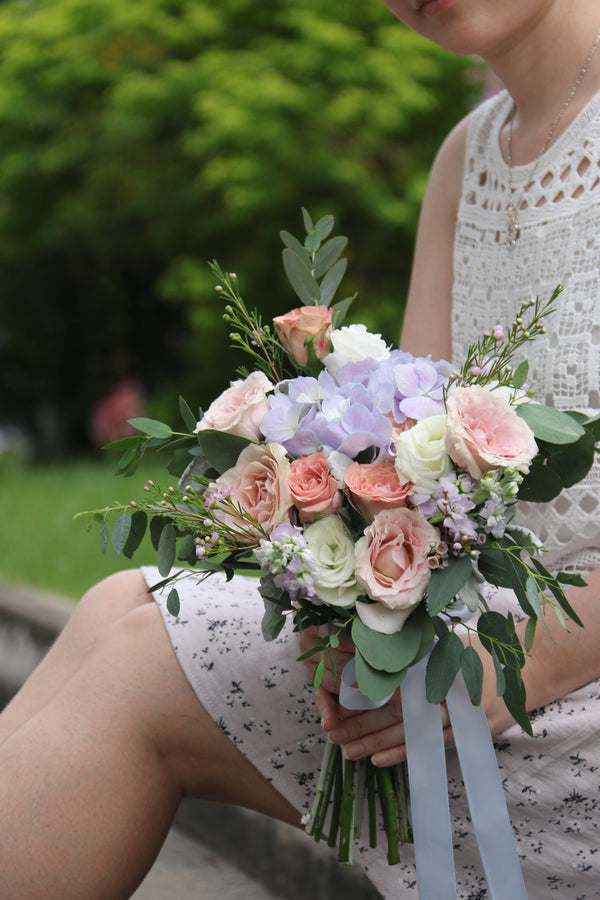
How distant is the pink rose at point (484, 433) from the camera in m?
1.21

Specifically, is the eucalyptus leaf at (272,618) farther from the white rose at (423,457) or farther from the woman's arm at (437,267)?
the woman's arm at (437,267)

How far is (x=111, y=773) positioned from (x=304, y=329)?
0.72 m

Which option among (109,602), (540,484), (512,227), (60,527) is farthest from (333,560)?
(60,527)

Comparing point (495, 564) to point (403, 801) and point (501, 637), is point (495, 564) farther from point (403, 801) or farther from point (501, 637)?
point (403, 801)

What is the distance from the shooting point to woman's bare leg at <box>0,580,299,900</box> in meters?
1.49

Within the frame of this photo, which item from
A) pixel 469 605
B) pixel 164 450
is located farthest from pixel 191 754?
pixel 469 605

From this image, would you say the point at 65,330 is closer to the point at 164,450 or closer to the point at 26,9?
the point at 26,9

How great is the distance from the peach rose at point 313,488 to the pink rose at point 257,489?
0.05 feet

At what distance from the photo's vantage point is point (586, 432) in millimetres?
1284

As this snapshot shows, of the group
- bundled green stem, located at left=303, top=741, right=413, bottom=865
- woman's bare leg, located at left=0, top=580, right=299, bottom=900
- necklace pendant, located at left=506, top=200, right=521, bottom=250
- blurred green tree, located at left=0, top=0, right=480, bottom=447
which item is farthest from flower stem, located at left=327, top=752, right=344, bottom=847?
blurred green tree, located at left=0, top=0, right=480, bottom=447

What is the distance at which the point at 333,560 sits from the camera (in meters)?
1.26

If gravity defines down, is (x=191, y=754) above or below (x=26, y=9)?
below

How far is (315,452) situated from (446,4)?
795mm

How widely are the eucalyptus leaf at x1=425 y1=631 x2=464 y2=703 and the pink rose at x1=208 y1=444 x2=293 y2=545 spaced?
0.25 meters
